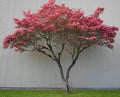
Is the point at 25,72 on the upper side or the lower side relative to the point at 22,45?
lower

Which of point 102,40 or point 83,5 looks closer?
point 102,40

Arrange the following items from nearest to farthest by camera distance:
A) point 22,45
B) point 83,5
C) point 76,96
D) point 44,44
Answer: point 76,96, point 22,45, point 44,44, point 83,5

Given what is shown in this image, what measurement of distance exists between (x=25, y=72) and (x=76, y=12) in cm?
353

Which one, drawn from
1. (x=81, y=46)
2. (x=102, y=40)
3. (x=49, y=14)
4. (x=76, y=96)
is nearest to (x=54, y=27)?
(x=49, y=14)

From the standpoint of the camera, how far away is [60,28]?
364 inches

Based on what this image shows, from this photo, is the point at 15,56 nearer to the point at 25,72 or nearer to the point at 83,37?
the point at 25,72

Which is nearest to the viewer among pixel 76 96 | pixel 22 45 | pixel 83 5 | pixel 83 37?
pixel 76 96

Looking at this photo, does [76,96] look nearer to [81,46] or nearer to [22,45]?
[81,46]

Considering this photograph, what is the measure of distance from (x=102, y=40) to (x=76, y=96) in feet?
8.82

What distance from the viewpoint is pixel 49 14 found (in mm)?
9562

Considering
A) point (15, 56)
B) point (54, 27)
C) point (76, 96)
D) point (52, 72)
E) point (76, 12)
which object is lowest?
point (76, 96)

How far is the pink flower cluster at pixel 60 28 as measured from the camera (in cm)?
923

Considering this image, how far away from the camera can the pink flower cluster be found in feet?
30.3

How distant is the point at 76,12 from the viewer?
967 centimetres
